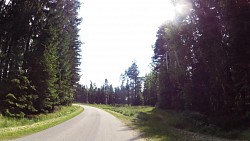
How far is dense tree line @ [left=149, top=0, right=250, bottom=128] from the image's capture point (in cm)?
2117

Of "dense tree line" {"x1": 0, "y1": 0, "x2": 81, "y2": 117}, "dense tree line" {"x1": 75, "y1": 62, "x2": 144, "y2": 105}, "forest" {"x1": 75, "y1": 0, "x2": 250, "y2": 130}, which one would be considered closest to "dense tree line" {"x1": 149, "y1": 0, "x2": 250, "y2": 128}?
"forest" {"x1": 75, "y1": 0, "x2": 250, "y2": 130}

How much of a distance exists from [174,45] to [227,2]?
7.68 metres

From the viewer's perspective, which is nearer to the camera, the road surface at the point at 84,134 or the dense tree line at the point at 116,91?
the road surface at the point at 84,134

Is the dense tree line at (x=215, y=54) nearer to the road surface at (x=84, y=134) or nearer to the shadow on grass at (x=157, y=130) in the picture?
the shadow on grass at (x=157, y=130)

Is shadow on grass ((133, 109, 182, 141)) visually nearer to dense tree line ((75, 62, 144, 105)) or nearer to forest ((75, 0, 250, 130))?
forest ((75, 0, 250, 130))

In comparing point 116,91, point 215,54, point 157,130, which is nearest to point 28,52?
point 157,130

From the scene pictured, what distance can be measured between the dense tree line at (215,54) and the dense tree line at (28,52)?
12384 millimetres

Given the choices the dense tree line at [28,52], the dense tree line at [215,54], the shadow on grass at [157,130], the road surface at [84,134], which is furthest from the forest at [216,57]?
the dense tree line at [28,52]

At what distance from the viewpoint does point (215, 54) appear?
24406mm

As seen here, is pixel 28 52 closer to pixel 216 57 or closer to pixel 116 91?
pixel 216 57

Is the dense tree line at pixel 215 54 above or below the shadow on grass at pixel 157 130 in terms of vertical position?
above

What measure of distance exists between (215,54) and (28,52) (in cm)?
1854

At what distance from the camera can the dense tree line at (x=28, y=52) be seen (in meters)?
27.4

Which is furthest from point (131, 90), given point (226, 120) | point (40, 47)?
point (226, 120)
